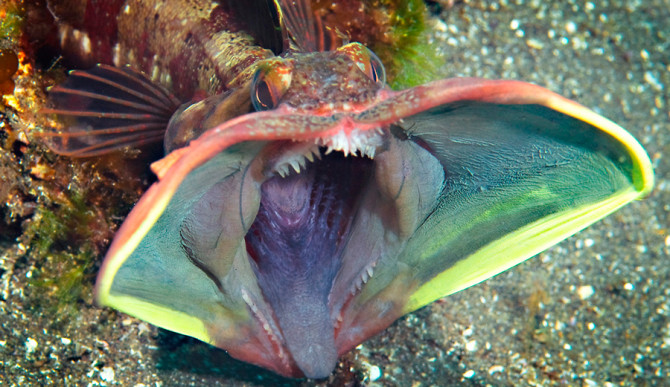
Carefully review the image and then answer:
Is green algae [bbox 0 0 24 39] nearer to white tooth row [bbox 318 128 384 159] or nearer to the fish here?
the fish

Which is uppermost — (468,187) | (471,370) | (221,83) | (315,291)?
(221,83)

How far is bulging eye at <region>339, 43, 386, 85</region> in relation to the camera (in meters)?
1.94

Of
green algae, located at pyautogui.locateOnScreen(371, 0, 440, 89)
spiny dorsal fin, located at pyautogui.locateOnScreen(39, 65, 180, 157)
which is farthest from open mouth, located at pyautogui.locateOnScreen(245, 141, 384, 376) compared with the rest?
green algae, located at pyautogui.locateOnScreen(371, 0, 440, 89)

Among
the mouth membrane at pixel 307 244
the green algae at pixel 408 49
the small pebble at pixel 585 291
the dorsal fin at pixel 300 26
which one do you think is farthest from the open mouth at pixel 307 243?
the small pebble at pixel 585 291

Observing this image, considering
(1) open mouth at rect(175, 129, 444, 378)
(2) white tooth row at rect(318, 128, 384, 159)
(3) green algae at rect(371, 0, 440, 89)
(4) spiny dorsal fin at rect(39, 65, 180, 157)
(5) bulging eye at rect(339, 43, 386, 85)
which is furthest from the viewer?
(3) green algae at rect(371, 0, 440, 89)

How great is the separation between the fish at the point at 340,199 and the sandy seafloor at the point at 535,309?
1079 millimetres

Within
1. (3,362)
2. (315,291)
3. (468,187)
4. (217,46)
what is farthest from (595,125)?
(3,362)

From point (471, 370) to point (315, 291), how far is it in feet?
5.60

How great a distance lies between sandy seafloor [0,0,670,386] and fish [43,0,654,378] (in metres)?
1.08

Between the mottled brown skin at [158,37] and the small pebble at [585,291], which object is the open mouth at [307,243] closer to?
the mottled brown skin at [158,37]

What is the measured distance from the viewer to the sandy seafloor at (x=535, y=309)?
9.55 ft

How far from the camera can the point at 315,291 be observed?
2.08m

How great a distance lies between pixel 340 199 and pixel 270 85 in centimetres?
59

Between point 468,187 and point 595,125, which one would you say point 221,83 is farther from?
point 595,125
